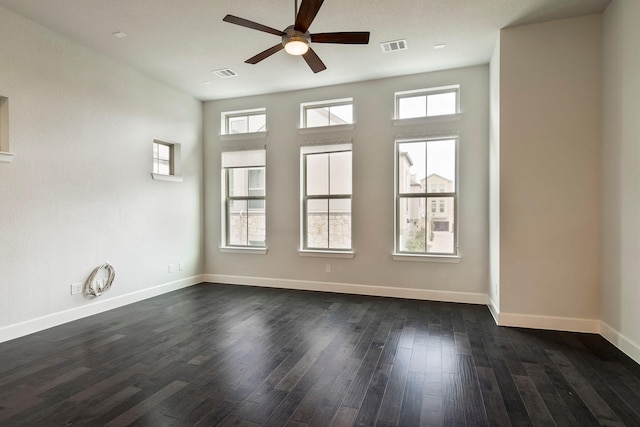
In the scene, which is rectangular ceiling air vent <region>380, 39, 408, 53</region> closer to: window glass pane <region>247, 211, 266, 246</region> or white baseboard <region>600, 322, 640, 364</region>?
window glass pane <region>247, 211, 266, 246</region>

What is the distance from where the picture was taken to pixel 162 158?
5.29 meters

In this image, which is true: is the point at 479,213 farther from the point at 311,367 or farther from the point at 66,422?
the point at 66,422

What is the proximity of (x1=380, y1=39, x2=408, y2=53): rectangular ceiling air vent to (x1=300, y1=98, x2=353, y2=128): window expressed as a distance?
117cm

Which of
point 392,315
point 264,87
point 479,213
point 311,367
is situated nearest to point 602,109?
point 479,213

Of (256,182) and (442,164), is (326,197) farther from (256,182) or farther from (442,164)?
(442,164)

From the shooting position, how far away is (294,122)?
5.38 meters

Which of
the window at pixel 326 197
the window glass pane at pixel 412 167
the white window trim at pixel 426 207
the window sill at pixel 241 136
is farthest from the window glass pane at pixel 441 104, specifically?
the window sill at pixel 241 136

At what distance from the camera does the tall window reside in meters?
5.12

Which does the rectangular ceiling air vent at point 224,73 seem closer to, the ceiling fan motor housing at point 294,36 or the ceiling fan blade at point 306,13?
the ceiling fan motor housing at point 294,36

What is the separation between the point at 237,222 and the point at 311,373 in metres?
3.79

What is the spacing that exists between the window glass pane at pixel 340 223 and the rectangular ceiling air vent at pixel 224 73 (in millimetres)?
2361

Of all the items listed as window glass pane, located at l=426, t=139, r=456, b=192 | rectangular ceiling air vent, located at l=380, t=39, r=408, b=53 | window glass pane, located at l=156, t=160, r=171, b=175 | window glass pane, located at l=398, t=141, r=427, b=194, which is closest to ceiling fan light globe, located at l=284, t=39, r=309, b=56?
rectangular ceiling air vent, located at l=380, t=39, r=408, b=53

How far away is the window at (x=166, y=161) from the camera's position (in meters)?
5.10

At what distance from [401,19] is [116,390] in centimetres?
407
